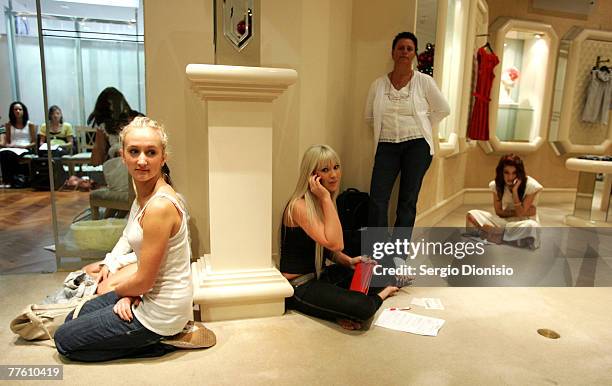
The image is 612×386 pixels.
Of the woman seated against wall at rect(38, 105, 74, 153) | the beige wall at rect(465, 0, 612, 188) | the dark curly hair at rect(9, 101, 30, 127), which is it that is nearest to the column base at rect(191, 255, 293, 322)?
the woman seated against wall at rect(38, 105, 74, 153)

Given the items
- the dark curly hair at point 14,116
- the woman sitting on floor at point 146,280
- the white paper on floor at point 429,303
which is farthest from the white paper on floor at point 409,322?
the dark curly hair at point 14,116

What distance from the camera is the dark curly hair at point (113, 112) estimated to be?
3043 mm

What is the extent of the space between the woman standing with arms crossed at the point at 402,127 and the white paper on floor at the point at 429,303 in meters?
0.56

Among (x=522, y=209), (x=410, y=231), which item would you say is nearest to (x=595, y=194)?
(x=522, y=209)

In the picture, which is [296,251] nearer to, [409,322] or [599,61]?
[409,322]

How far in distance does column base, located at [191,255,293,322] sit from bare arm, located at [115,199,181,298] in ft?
1.52

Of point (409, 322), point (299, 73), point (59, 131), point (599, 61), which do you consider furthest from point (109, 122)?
point (599, 61)

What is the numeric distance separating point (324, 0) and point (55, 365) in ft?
8.35

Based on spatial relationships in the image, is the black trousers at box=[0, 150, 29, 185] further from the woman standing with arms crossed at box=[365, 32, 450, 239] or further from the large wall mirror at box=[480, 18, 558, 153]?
the large wall mirror at box=[480, 18, 558, 153]

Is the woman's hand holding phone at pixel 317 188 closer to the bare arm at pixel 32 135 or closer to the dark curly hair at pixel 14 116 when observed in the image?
the bare arm at pixel 32 135

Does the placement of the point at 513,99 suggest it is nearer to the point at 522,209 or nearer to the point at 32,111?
the point at 522,209

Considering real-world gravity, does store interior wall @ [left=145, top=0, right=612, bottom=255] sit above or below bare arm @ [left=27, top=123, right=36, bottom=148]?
above

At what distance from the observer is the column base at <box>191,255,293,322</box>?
2162mm

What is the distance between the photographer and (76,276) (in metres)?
2.15
